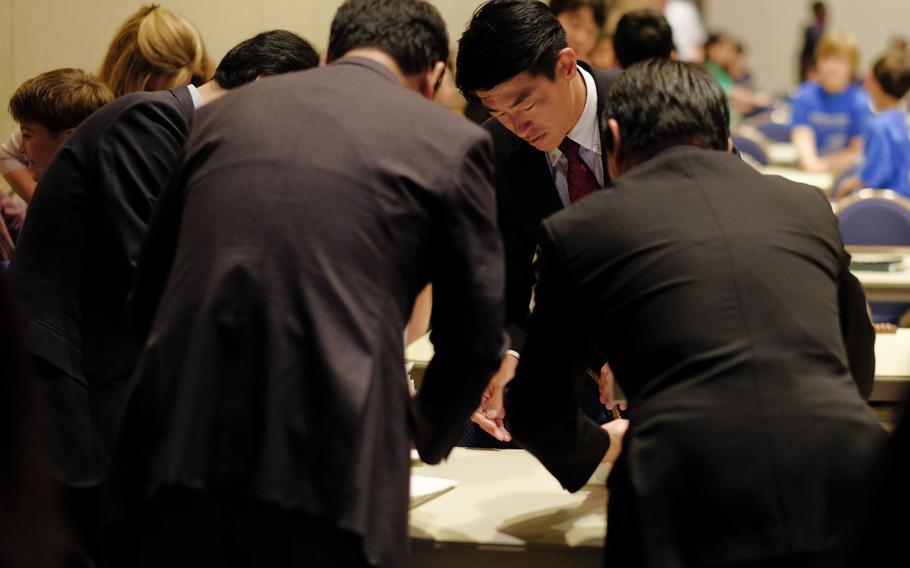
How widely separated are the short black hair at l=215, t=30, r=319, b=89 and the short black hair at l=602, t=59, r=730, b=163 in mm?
739

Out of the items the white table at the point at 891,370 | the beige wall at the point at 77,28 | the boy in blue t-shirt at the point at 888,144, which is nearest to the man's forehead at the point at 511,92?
the white table at the point at 891,370

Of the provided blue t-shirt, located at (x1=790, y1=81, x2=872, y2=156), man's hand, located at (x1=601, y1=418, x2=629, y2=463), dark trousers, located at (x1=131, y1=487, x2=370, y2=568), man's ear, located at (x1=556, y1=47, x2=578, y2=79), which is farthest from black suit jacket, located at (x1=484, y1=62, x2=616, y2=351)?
blue t-shirt, located at (x1=790, y1=81, x2=872, y2=156)

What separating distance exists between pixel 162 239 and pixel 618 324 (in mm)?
715

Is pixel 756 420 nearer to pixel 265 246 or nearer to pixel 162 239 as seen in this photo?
pixel 265 246

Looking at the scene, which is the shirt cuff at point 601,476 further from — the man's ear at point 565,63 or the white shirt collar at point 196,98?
the white shirt collar at point 196,98

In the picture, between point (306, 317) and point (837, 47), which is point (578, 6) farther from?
point (837, 47)

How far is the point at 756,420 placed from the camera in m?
1.83

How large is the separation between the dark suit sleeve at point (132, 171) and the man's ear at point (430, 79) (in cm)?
58

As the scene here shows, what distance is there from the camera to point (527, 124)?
9.55 feet

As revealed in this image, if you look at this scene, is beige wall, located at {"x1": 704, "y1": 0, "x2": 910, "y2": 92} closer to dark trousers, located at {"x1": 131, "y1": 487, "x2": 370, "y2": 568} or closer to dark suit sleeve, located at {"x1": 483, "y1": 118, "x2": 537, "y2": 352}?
dark suit sleeve, located at {"x1": 483, "y1": 118, "x2": 537, "y2": 352}

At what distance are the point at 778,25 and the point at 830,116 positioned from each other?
12.6 m

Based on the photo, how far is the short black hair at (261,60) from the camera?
2510 millimetres

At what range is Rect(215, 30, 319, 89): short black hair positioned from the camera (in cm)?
251

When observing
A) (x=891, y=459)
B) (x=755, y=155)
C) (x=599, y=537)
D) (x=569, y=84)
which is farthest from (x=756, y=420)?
(x=755, y=155)
